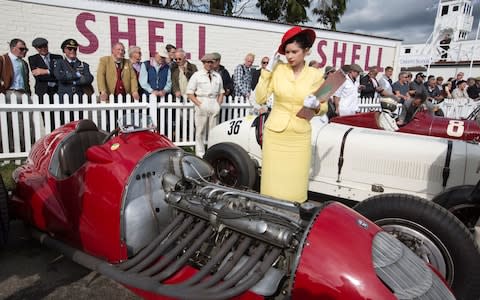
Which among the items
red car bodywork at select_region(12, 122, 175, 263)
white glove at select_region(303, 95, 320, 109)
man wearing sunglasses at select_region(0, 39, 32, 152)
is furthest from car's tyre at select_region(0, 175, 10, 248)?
man wearing sunglasses at select_region(0, 39, 32, 152)

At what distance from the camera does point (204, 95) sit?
616cm

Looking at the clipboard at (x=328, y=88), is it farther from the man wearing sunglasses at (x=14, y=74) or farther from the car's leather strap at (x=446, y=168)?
the man wearing sunglasses at (x=14, y=74)

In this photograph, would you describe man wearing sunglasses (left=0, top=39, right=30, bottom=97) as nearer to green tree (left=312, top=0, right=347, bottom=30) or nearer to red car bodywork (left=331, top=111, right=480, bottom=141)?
red car bodywork (left=331, top=111, right=480, bottom=141)

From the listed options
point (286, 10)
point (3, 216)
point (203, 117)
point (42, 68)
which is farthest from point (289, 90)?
point (286, 10)

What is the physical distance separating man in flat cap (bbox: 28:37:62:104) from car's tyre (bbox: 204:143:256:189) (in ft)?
10.9

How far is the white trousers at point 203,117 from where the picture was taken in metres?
6.22

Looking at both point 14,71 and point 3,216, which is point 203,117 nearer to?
point 14,71

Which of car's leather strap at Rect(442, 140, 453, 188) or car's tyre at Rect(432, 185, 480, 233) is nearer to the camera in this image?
car's tyre at Rect(432, 185, 480, 233)

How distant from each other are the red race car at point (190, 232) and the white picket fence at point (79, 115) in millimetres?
2666

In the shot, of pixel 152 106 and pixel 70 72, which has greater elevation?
pixel 70 72

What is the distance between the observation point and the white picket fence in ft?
17.5

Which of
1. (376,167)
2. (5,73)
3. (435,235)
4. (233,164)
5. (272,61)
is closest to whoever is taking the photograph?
(435,235)

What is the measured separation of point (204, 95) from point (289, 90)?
3479 millimetres

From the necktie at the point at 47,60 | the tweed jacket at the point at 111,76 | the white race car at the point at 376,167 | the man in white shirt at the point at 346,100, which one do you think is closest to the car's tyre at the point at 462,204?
the white race car at the point at 376,167
